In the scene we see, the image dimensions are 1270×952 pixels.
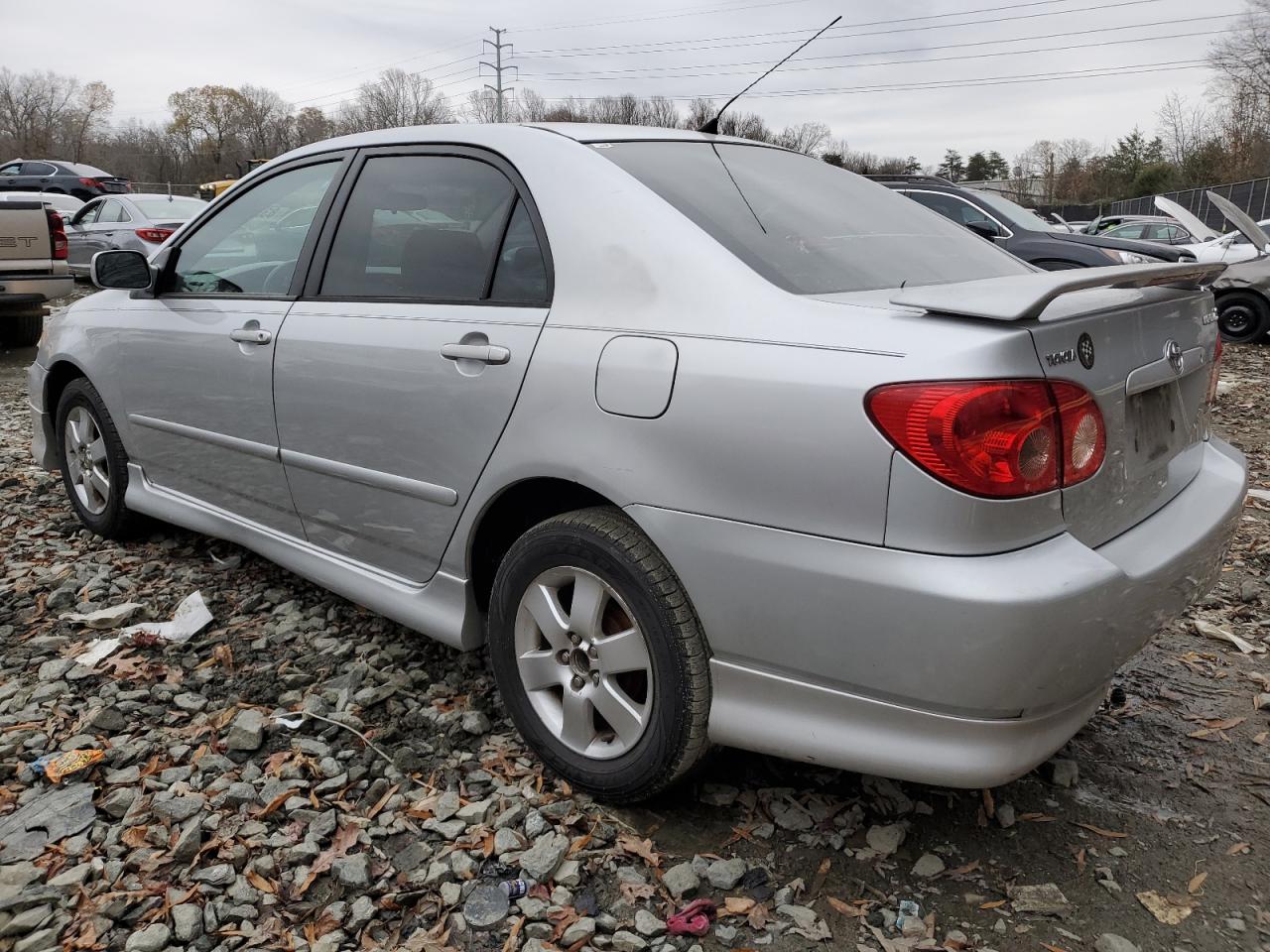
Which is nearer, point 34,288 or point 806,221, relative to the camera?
point 806,221

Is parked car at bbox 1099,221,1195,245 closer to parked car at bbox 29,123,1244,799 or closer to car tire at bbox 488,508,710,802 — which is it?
parked car at bbox 29,123,1244,799

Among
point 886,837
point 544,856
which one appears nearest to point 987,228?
point 886,837

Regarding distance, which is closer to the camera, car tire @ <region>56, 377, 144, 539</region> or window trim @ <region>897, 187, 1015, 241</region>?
car tire @ <region>56, 377, 144, 539</region>

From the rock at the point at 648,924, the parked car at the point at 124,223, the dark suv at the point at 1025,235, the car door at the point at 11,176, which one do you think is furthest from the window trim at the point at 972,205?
the car door at the point at 11,176

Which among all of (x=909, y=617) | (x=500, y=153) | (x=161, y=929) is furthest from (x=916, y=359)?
(x=161, y=929)

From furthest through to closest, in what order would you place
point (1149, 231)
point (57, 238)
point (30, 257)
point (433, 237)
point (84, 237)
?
point (1149, 231) < point (84, 237) < point (57, 238) < point (30, 257) < point (433, 237)

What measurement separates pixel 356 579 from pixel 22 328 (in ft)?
32.5

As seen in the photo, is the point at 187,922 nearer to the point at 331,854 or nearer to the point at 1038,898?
the point at 331,854

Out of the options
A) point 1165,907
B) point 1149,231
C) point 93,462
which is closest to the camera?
point 1165,907

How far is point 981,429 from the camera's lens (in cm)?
177

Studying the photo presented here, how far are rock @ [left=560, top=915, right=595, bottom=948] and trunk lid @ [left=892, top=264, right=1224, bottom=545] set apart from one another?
127 cm

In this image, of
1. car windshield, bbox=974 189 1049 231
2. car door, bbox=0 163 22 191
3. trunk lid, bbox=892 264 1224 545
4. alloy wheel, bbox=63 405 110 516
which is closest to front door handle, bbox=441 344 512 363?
trunk lid, bbox=892 264 1224 545

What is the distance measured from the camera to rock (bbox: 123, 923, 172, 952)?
200cm

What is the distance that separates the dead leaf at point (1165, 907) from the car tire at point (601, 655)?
3.27ft
